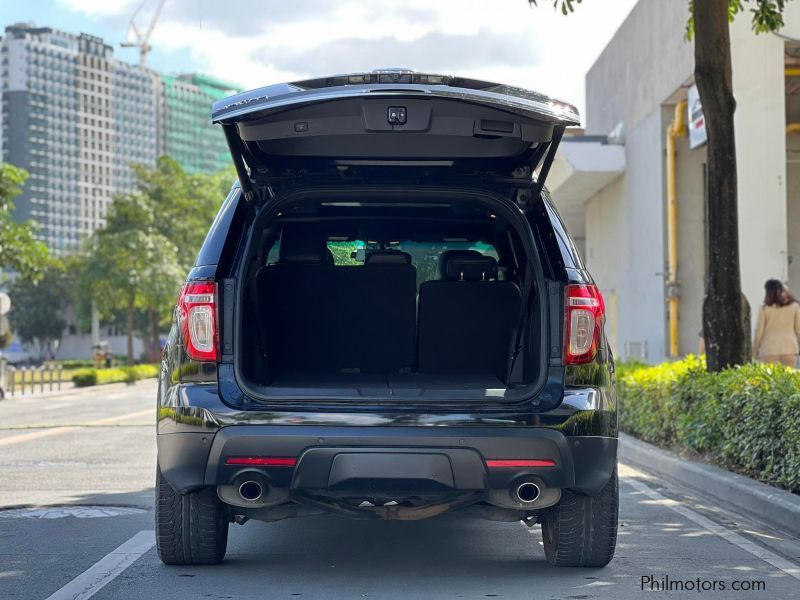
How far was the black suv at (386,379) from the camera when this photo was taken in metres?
5.14

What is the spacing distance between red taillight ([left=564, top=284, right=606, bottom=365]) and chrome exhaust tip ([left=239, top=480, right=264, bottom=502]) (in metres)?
1.38

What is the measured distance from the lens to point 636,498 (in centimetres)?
902

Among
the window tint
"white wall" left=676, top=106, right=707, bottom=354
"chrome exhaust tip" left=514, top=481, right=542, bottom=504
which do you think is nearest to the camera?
"chrome exhaust tip" left=514, top=481, right=542, bottom=504

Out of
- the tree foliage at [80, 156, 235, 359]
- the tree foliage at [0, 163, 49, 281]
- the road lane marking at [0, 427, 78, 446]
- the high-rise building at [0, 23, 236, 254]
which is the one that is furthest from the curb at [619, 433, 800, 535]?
the high-rise building at [0, 23, 236, 254]

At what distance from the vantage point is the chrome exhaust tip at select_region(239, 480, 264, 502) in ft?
17.3

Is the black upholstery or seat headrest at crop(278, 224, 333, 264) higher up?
seat headrest at crop(278, 224, 333, 264)

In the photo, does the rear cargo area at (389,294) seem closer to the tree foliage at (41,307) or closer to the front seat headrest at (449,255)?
Answer: the front seat headrest at (449,255)

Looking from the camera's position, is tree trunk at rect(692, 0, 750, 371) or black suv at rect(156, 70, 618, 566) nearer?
black suv at rect(156, 70, 618, 566)

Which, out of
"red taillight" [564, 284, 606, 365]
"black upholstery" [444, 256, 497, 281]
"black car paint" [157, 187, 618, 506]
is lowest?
"black car paint" [157, 187, 618, 506]

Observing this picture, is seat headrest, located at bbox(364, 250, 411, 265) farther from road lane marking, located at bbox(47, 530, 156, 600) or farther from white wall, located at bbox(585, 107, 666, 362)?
white wall, located at bbox(585, 107, 666, 362)

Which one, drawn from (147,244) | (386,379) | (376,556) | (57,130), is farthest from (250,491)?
(57,130)

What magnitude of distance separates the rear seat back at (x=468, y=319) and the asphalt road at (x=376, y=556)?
2.91 ft

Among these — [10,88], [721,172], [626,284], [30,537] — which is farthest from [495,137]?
[10,88]

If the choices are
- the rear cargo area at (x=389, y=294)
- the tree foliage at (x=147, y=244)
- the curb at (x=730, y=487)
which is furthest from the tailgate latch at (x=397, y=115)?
the tree foliage at (x=147, y=244)
